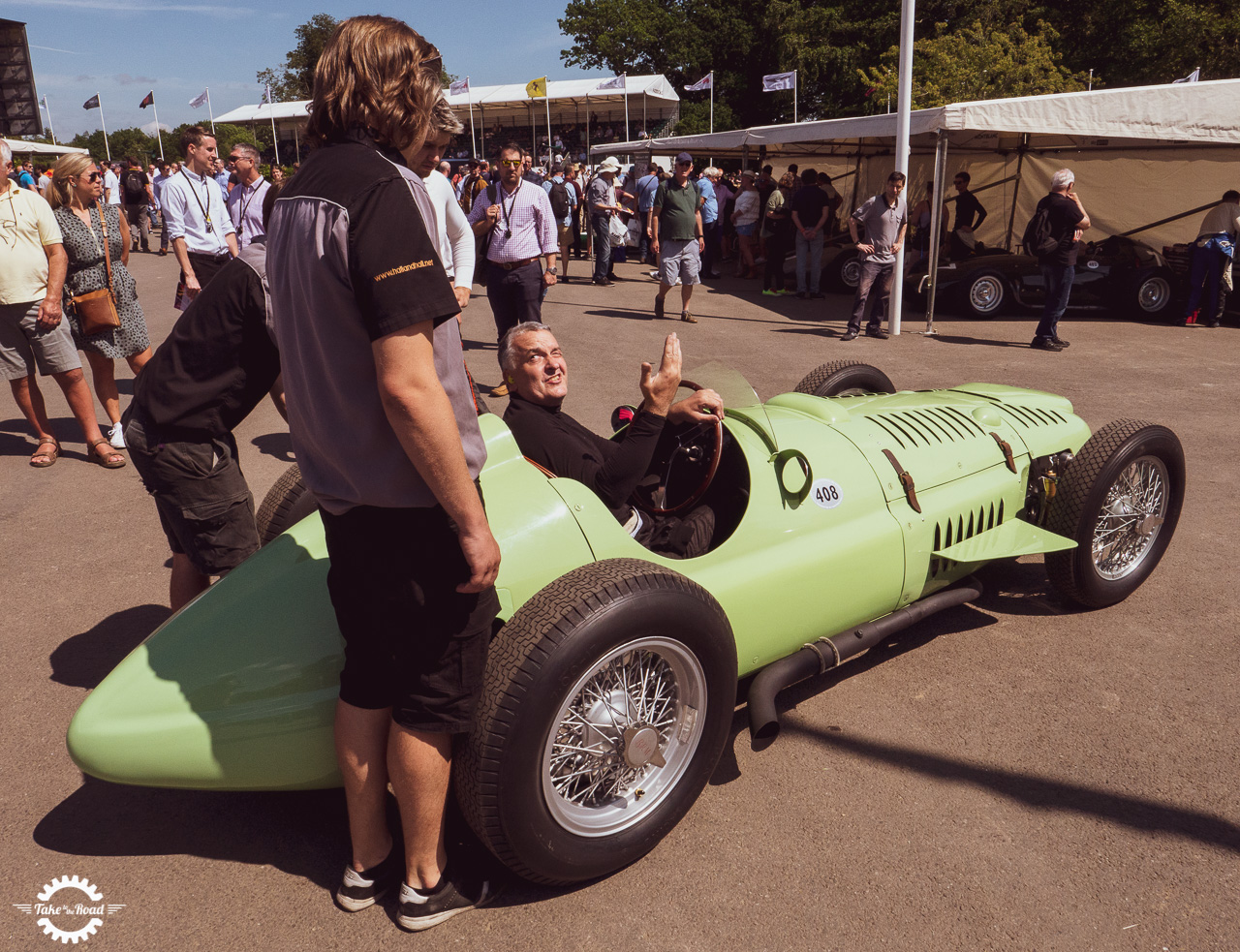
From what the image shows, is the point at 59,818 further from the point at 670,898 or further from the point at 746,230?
the point at 746,230

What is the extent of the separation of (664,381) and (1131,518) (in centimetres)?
235

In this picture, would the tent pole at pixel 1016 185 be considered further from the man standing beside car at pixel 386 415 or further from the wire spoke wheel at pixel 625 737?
the man standing beside car at pixel 386 415

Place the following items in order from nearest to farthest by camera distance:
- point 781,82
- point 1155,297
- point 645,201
→ point 1155,297 → point 645,201 → point 781,82

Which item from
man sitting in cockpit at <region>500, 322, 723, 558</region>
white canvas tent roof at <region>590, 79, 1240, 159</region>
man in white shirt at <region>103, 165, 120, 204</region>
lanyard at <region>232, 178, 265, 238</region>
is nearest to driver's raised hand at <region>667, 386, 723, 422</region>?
man sitting in cockpit at <region>500, 322, 723, 558</region>

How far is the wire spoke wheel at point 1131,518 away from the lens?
12.0 ft

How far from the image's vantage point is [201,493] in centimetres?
278

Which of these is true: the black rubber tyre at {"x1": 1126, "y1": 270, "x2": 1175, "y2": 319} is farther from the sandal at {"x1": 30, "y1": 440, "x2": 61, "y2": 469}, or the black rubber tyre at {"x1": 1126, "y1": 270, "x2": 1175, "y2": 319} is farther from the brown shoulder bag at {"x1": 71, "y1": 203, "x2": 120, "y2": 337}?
the sandal at {"x1": 30, "y1": 440, "x2": 61, "y2": 469}

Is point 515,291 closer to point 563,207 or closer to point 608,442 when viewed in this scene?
point 608,442

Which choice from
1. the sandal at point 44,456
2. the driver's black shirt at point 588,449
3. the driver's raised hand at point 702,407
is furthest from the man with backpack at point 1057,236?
the sandal at point 44,456

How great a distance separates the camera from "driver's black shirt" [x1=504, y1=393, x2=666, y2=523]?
272cm

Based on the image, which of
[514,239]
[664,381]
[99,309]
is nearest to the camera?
[664,381]

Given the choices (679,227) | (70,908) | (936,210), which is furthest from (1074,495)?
(679,227)

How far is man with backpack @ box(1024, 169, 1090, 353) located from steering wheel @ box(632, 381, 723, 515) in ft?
23.3

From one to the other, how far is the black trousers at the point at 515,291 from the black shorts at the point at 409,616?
5.28 meters
